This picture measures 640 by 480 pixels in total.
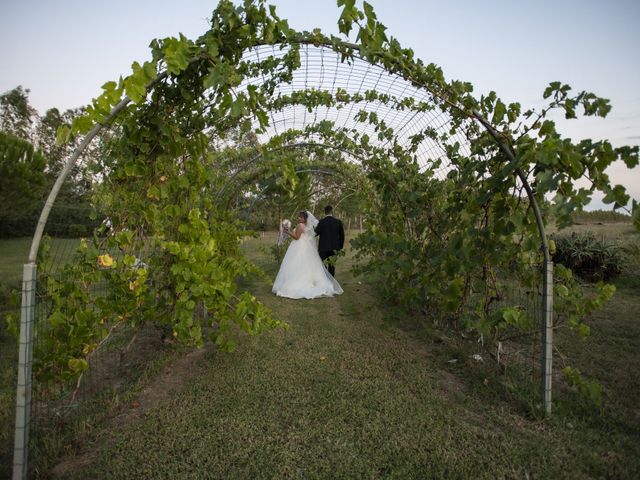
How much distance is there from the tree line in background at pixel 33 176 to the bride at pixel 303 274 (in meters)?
3.60

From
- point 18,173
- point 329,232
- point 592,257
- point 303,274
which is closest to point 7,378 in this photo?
point 303,274

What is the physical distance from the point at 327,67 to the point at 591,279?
7.28 metres

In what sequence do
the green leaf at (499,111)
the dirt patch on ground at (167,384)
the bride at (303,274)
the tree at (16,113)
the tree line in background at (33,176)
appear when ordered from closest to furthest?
the green leaf at (499,111) → the dirt patch on ground at (167,384) → the bride at (303,274) → the tree line in background at (33,176) → the tree at (16,113)

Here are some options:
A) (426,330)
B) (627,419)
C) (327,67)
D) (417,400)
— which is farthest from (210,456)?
(327,67)

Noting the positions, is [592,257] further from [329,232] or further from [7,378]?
[7,378]

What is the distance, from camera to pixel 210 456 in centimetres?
232

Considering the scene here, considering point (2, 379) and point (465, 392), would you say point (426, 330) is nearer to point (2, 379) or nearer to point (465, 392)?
point (465, 392)

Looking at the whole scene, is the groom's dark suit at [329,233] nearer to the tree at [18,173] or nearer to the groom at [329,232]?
the groom at [329,232]

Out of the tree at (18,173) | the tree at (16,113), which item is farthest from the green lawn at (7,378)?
the tree at (16,113)

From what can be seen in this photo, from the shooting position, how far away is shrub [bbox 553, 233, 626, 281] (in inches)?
318

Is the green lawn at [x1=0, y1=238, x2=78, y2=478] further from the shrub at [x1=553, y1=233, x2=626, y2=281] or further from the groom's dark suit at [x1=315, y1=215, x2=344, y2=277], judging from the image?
the shrub at [x1=553, y1=233, x2=626, y2=281]

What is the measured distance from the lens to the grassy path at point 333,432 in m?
2.21

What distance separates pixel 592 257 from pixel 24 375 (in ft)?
31.1

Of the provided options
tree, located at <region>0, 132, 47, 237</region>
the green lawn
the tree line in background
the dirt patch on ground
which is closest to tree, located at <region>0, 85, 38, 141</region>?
the tree line in background
